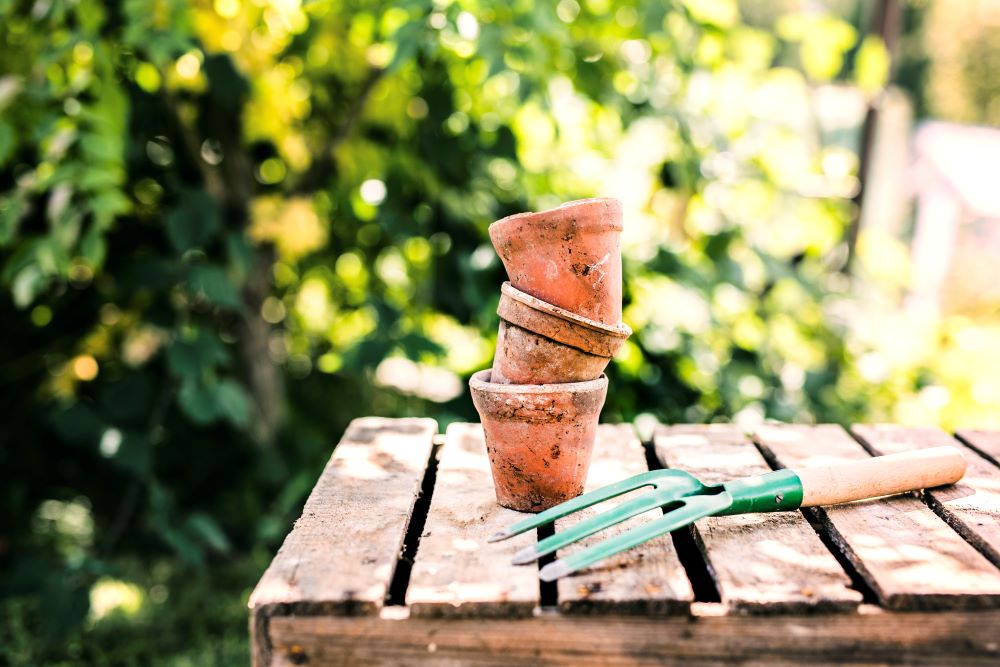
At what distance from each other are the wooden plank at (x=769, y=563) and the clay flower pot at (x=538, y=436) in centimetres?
21

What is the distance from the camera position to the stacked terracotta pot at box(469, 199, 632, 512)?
1.20 metres

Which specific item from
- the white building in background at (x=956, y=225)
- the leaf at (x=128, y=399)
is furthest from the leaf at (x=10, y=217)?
the white building in background at (x=956, y=225)

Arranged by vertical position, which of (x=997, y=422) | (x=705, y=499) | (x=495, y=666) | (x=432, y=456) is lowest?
(x=997, y=422)

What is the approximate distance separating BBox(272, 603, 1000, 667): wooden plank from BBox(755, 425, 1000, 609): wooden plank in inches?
1.0

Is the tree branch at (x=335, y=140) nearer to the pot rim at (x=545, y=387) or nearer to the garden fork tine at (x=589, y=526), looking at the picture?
the pot rim at (x=545, y=387)

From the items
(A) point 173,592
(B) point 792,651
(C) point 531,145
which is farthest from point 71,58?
(B) point 792,651

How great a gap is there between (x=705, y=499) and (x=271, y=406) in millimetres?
2162

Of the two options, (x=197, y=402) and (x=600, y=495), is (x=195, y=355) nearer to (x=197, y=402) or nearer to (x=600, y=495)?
(x=197, y=402)

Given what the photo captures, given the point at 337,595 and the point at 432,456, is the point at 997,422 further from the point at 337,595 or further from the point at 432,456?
the point at 337,595

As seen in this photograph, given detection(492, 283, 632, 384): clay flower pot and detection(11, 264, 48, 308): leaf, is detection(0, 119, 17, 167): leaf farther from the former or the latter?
detection(492, 283, 632, 384): clay flower pot

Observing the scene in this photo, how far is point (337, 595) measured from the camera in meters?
1.02

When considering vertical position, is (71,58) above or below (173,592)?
above

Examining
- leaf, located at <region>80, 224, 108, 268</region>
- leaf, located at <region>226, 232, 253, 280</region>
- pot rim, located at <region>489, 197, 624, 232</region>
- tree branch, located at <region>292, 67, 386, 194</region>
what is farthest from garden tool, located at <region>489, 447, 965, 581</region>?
tree branch, located at <region>292, 67, 386, 194</region>

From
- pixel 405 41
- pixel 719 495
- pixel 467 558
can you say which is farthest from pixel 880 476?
pixel 405 41
